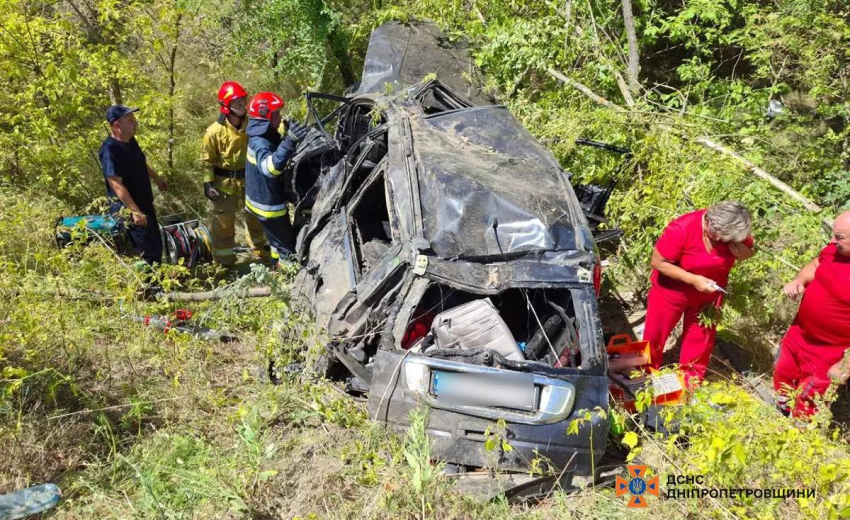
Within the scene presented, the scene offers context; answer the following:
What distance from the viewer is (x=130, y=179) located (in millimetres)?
4867

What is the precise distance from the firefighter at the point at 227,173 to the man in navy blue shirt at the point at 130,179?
755 millimetres

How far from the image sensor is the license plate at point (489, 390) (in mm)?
2898

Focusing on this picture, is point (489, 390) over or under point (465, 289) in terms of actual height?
under

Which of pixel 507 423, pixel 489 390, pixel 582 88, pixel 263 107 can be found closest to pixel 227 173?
pixel 263 107

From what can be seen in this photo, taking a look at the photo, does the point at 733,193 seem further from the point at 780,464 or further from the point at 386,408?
the point at 386,408

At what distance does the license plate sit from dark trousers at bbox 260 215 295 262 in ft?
10.1

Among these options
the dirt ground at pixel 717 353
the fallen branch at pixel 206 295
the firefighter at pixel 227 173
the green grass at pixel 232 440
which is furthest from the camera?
the firefighter at pixel 227 173

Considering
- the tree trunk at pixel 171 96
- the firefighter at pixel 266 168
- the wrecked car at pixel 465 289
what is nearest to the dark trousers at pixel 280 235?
the firefighter at pixel 266 168

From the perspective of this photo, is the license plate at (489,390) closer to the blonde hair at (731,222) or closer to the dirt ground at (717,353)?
the blonde hair at (731,222)

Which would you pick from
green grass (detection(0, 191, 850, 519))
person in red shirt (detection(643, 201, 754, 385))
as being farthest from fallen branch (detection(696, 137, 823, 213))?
green grass (detection(0, 191, 850, 519))

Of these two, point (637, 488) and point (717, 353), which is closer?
point (637, 488)

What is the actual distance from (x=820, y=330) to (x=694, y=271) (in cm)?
82

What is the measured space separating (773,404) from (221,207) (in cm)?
536

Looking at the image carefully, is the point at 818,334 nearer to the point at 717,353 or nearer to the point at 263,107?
the point at 717,353
